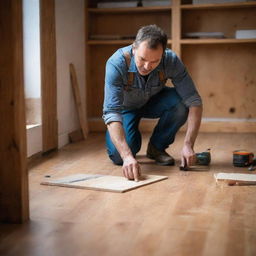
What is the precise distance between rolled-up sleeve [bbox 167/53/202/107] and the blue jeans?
137 mm

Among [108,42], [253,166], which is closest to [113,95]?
[253,166]

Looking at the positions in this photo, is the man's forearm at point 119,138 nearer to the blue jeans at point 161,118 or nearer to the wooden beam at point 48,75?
the blue jeans at point 161,118

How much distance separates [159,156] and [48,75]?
103 cm

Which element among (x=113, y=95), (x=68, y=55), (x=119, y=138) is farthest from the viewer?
(x=68, y=55)

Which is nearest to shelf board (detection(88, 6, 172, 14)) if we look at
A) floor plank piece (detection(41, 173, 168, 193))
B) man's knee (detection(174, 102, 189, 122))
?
man's knee (detection(174, 102, 189, 122))

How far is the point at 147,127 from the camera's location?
4.60 metres

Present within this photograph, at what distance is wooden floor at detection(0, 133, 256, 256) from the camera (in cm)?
162

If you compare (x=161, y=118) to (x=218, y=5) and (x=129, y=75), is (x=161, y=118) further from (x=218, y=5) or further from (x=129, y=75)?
(x=218, y=5)

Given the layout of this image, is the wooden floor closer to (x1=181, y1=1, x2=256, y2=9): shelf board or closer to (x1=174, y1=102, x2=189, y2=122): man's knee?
(x1=174, y1=102, x2=189, y2=122): man's knee

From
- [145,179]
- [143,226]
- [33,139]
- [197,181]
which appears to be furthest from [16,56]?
[33,139]

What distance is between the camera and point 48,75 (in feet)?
11.5

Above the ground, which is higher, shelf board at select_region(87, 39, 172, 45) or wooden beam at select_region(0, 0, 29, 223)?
shelf board at select_region(87, 39, 172, 45)

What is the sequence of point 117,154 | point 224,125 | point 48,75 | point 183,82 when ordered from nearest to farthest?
1. point 183,82
2. point 117,154
3. point 48,75
4. point 224,125

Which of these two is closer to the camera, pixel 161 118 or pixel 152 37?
pixel 152 37
